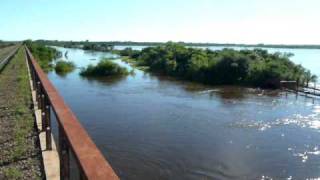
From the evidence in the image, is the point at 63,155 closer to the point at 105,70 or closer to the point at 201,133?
the point at 201,133

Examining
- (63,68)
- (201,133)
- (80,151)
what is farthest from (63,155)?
(63,68)

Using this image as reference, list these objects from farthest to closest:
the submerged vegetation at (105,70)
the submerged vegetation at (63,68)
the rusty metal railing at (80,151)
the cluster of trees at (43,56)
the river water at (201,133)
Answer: the cluster of trees at (43,56)
the submerged vegetation at (63,68)
the submerged vegetation at (105,70)
the river water at (201,133)
the rusty metal railing at (80,151)

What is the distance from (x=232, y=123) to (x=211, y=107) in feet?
20.5

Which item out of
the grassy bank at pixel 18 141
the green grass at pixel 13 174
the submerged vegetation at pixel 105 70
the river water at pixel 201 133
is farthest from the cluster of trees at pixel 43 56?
the green grass at pixel 13 174

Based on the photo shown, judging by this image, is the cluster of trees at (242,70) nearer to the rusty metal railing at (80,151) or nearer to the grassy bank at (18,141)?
the grassy bank at (18,141)

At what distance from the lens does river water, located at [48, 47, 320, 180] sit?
17.6 m

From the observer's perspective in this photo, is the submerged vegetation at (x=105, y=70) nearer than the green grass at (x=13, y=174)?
No

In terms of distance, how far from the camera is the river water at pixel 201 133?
1759 cm

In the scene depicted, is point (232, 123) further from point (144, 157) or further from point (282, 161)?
point (144, 157)

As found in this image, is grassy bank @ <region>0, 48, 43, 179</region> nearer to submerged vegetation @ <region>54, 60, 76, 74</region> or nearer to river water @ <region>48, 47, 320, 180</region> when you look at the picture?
river water @ <region>48, 47, 320, 180</region>

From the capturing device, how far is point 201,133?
2352 centimetres

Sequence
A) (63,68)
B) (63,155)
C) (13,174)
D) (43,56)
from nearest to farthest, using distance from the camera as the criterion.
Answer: (63,155)
(13,174)
(63,68)
(43,56)

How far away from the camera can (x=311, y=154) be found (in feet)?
67.8

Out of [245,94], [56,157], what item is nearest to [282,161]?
[56,157]
